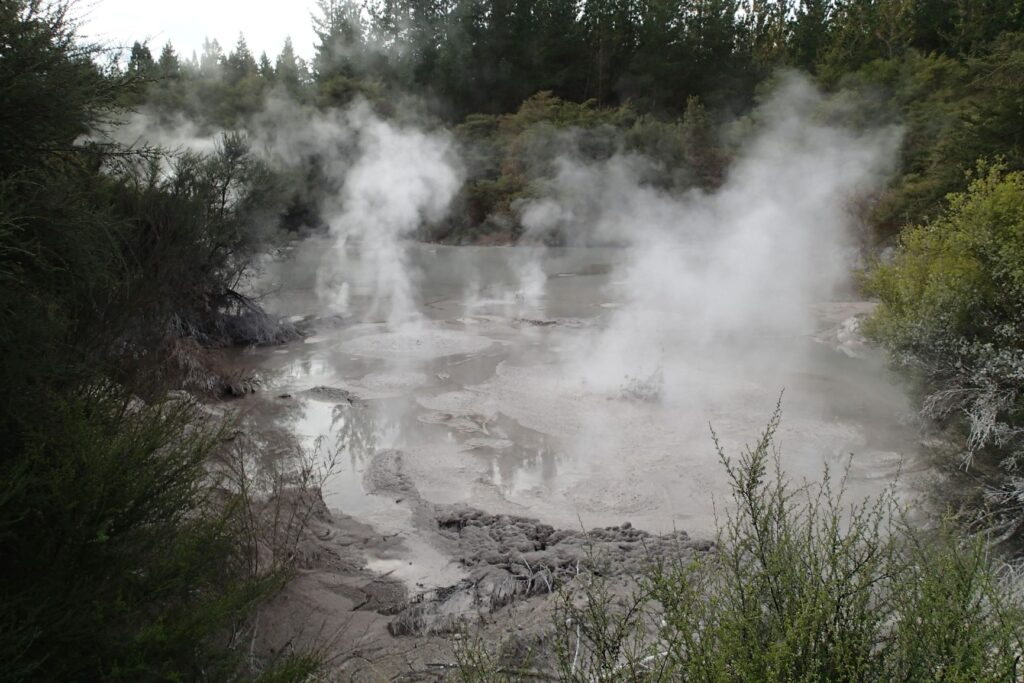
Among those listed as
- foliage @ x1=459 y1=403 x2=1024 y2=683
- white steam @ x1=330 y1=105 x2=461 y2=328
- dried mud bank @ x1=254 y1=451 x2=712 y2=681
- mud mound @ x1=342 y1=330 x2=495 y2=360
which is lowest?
dried mud bank @ x1=254 y1=451 x2=712 y2=681

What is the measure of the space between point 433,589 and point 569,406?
4.03 metres

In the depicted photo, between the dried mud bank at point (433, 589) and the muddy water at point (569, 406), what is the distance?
0.22 meters

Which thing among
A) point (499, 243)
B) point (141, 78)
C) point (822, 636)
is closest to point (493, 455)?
point (141, 78)

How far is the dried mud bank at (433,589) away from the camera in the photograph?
4.42 m

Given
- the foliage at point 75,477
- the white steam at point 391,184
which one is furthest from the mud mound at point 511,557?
the white steam at point 391,184

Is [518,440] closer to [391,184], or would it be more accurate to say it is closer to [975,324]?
[975,324]

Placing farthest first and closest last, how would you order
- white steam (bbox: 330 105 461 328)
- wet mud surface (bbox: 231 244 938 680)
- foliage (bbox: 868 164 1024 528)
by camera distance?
white steam (bbox: 330 105 461 328), foliage (bbox: 868 164 1024 528), wet mud surface (bbox: 231 244 938 680)

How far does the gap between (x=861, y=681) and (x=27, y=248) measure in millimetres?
4231

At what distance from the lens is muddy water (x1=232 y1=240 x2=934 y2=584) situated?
687 centimetres

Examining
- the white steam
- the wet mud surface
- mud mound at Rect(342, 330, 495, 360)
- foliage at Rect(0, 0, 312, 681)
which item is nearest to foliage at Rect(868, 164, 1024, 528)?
the wet mud surface

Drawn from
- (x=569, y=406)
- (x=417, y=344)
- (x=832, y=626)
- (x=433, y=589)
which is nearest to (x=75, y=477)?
→ (x=433, y=589)

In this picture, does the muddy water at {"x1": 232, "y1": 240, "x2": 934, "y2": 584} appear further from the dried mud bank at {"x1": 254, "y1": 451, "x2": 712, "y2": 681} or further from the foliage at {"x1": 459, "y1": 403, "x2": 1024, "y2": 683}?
the foliage at {"x1": 459, "y1": 403, "x2": 1024, "y2": 683}

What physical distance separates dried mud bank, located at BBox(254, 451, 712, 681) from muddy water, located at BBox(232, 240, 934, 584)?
8.5 inches

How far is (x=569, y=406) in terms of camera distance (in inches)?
358
